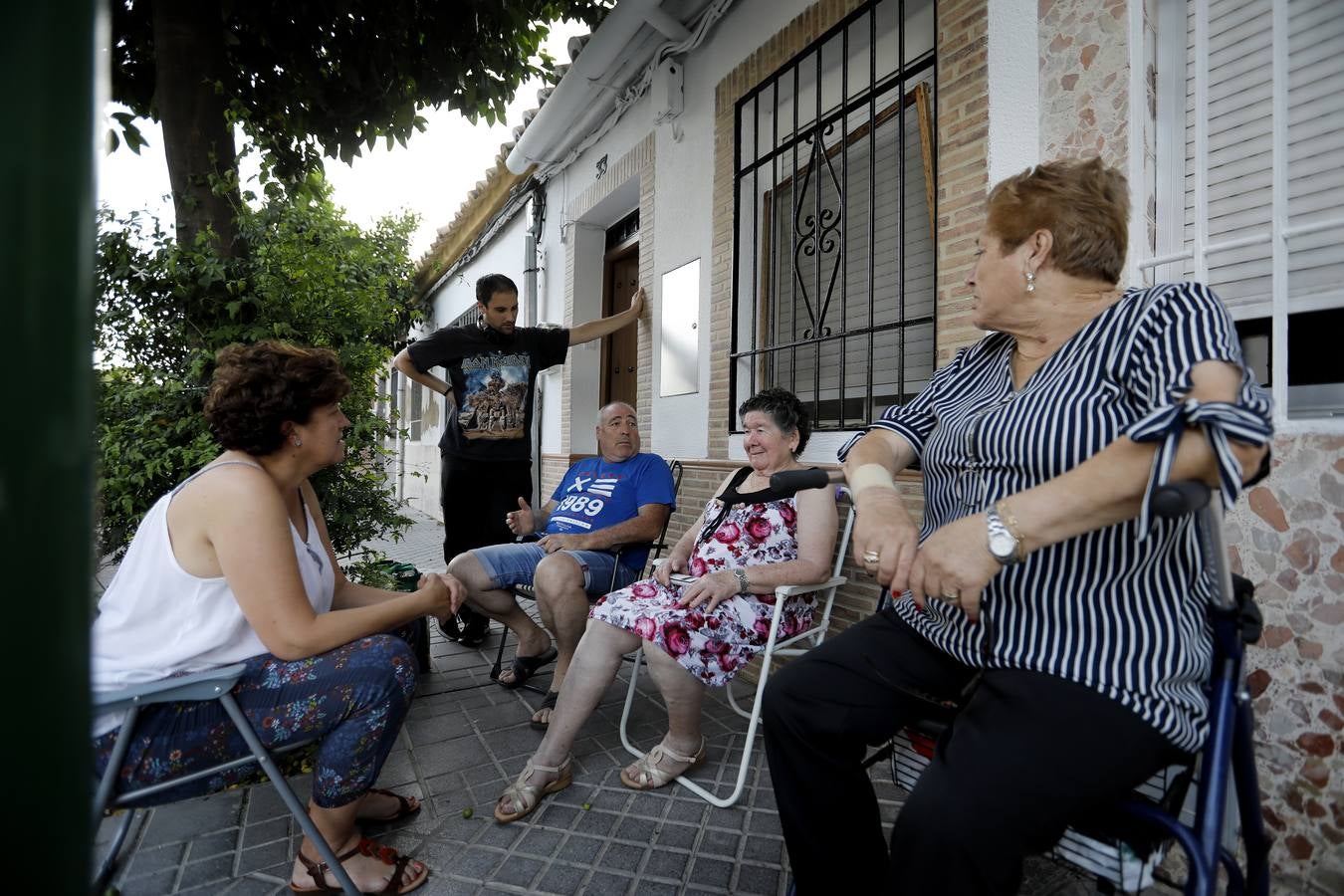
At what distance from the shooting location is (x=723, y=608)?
2.49 metres

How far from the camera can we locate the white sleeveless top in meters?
1.72

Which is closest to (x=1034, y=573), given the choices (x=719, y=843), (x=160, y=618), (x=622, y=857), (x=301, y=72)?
(x=719, y=843)

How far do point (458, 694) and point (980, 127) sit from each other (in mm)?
3328

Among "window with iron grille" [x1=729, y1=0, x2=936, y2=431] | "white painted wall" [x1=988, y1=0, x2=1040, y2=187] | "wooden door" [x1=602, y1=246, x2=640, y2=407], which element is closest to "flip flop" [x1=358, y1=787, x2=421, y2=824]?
"window with iron grille" [x1=729, y1=0, x2=936, y2=431]

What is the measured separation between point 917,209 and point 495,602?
2.73 meters

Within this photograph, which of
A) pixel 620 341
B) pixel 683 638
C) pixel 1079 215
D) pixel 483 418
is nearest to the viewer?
pixel 1079 215

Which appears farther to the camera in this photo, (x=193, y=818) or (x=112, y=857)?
(x=193, y=818)

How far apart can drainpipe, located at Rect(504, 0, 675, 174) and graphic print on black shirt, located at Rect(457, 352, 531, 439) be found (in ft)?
7.46

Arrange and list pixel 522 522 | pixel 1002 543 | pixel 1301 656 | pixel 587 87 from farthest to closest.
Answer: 1. pixel 587 87
2. pixel 522 522
3. pixel 1301 656
4. pixel 1002 543

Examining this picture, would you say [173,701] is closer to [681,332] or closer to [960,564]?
[960,564]

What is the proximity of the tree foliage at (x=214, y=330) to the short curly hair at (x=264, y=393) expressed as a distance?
1.35 meters

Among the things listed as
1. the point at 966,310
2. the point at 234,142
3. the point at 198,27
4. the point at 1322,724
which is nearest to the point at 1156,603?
the point at 1322,724

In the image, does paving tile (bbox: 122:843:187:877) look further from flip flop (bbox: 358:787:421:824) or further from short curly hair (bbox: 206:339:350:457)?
short curly hair (bbox: 206:339:350:457)

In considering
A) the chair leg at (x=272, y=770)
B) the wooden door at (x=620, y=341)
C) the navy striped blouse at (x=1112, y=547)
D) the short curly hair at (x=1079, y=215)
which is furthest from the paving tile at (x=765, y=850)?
the wooden door at (x=620, y=341)
